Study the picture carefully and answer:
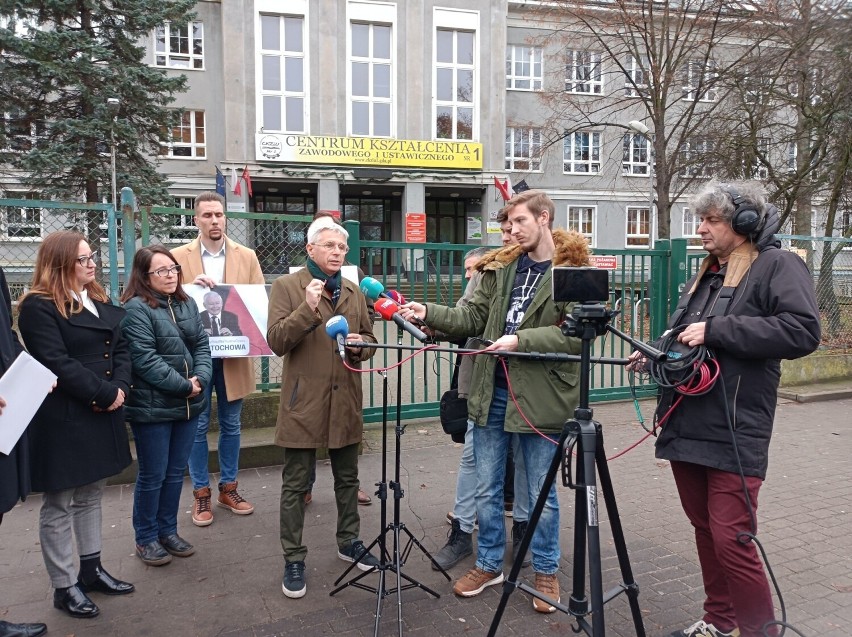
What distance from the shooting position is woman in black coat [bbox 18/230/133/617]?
10.6 ft

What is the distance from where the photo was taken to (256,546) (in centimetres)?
412

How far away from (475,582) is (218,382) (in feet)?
8.36

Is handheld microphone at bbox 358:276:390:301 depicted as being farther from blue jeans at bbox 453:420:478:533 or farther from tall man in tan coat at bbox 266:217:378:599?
blue jeans at bbox 453:420:478:533

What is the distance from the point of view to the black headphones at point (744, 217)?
2.67 meters

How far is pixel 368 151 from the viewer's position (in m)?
25.5

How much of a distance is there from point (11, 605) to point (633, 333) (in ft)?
22.9

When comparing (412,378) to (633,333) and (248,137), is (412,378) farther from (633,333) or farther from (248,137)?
(248,137)

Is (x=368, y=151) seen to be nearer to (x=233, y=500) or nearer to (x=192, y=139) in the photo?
(x=192, y=139)

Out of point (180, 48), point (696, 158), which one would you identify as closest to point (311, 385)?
point (696, 158)

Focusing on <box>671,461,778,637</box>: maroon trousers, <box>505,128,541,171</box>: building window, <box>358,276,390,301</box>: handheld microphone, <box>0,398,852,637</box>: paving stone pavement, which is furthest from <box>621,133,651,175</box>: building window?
<box>358,276,390,301</box>: handheld microphone

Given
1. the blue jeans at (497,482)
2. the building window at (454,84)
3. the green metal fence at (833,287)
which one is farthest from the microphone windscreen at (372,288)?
the building window at (454,84)

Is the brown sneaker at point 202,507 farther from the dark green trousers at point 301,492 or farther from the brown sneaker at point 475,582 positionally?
the brown sneaker at point 475,582

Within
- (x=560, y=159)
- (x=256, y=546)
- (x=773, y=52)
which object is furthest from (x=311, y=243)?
(x=560, y=159)

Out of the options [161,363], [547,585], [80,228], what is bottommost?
[547,585]
